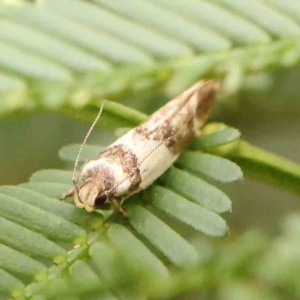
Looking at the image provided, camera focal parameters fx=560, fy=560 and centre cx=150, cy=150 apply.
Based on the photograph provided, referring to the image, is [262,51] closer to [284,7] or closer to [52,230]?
[284,7]

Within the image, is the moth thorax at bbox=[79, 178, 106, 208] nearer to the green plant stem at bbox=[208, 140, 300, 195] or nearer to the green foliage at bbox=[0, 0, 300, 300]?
the green foliage at bbox=[0, 0, 300, 300]

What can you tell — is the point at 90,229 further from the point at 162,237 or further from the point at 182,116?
the point at 182,116

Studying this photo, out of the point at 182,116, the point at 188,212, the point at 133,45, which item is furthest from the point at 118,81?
the point at 182,116

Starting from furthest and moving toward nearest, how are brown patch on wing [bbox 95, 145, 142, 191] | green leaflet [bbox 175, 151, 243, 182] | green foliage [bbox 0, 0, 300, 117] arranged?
brown patch on wing [bbox 95, 145, 142, 191], green leaflet [bbox 175, 151, 243, 182], green foliage [bbox 0, 0, 300, 117]

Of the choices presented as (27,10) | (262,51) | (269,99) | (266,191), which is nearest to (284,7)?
(262,51)

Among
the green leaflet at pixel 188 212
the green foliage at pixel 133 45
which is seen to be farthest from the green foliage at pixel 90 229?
the green foliage at pixel 133 45

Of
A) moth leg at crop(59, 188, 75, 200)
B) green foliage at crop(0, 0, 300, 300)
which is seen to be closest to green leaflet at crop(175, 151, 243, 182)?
green foliage at crop(0, 0, 300, 300)

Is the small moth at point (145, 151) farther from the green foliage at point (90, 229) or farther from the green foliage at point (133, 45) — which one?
the green foliage at point (133, 45)
